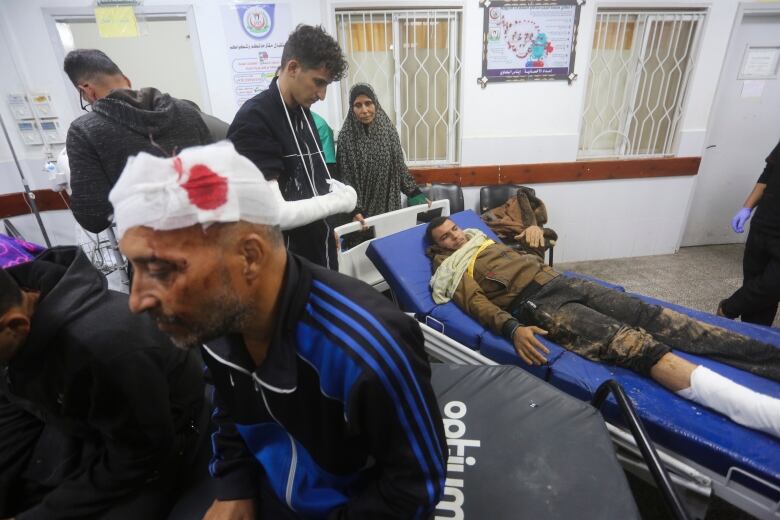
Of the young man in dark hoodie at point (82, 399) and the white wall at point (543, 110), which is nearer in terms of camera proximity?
the young man in dark hoodie at point (82, 399)

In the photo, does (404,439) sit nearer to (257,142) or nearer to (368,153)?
(257,142)

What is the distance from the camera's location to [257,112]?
5.28 feet

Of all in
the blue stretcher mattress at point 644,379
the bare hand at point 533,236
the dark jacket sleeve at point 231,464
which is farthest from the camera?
the bare hand at point 533,236

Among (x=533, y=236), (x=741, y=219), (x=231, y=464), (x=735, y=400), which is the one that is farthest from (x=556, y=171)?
(x=231, y=464)

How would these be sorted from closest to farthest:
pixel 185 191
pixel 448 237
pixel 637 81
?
pixel 185 191 → pixel 448 237 → pixel 637 81

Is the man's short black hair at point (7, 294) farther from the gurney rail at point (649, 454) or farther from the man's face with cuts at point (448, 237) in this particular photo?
the man's face with cuts at point (448, 237)

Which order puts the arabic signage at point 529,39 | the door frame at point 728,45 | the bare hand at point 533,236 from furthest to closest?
the door frame at point 728,45
the arabic signage at point 529,39
the bare hand at point 533,236

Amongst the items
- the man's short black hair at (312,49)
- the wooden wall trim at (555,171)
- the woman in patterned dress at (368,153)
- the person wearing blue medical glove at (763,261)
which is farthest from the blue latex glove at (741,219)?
the man's short black hair at (312,49)

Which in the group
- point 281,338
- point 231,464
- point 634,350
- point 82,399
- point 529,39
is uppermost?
point 529,39

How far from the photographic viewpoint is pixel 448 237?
240 cm

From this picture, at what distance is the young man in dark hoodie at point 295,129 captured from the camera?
61.5 inches

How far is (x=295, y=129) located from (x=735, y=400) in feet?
6.73

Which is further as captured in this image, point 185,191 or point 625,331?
point 625,331

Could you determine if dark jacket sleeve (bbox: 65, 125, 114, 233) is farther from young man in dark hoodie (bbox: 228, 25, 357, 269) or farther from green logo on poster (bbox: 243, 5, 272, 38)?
green logo on poster (bbox: 243, 5, 272, 38)
